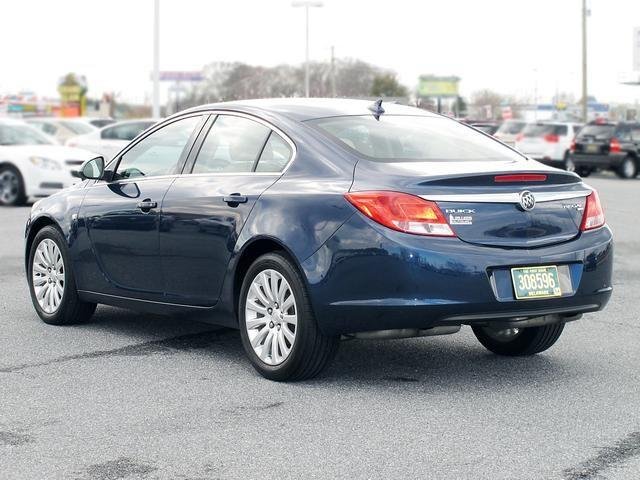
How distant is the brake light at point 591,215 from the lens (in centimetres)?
662

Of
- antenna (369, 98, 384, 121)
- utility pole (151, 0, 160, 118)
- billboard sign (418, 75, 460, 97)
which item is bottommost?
antenna (369, 98, 384, 121)

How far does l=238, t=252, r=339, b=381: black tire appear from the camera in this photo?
20.7 ft

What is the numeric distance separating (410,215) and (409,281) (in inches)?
12.6

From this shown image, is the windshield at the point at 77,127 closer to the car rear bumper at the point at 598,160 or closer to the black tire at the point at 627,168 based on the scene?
the car rear bumper at the point at 598,160

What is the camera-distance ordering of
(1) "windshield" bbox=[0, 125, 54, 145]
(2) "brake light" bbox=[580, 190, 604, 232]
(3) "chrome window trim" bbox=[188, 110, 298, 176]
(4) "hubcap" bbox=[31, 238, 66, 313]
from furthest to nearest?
1. (1) "windshield" bbox=[0, 125, 54, 145]
2. (4) "hubcap" bbox=[31, 238, 66, 313]
3. (3) "chrome window trim" bbox=[188, 110, 298, 176]
4. (2) "brake light" bbox=[580, 190, 604, 232]

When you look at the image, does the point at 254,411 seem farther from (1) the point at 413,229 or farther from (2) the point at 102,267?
(2) the point at 102,267

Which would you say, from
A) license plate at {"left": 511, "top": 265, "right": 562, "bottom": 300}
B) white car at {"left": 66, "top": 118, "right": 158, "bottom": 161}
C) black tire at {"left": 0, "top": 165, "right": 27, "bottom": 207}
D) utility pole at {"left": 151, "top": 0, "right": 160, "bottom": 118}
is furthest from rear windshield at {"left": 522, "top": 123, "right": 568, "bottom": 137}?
license plate at {"left": 511, "top": 265, "right": 562, "bottom": 300}

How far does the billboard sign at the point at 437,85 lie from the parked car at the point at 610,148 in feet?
365

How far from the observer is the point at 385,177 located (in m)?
6.22

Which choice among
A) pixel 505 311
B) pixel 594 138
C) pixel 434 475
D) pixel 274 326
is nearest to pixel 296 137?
pixel 274 326

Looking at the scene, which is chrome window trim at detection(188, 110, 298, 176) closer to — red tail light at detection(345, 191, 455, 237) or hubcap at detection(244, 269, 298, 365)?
hubcap at detection(244, 269, 298, 365)

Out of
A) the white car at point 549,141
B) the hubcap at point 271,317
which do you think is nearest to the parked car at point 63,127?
the white car at point 549,141

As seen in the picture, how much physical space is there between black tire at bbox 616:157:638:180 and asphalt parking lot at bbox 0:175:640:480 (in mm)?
28280

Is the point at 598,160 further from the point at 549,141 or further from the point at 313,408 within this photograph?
the point at 313,408
